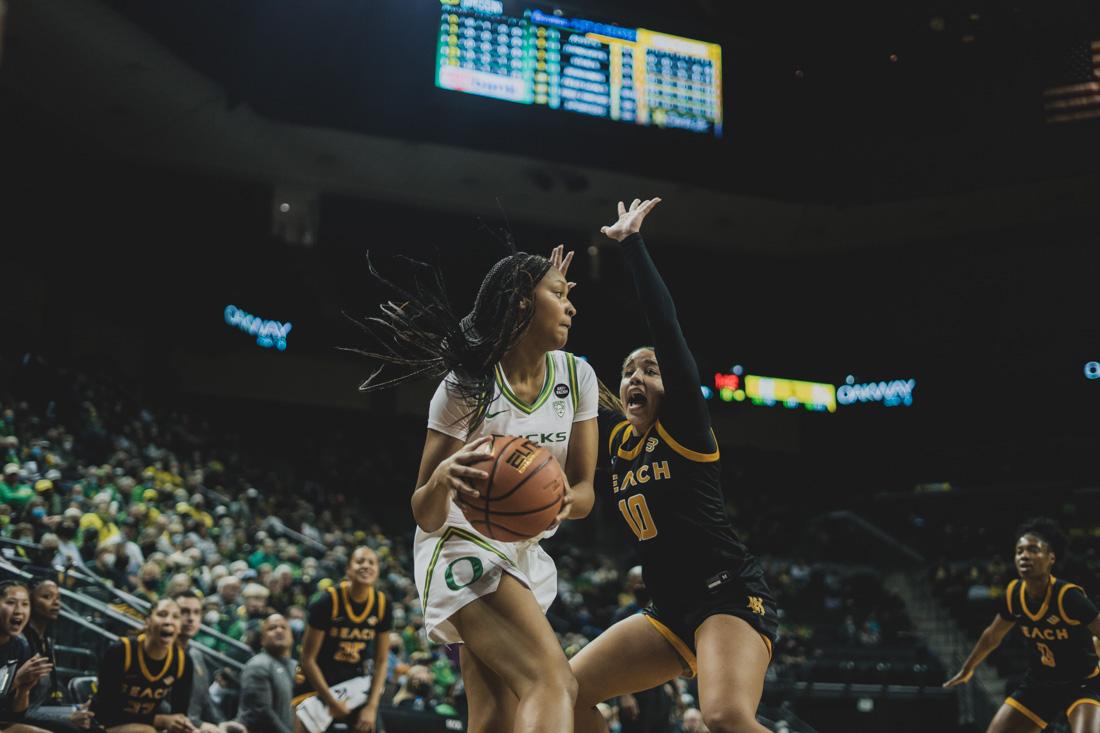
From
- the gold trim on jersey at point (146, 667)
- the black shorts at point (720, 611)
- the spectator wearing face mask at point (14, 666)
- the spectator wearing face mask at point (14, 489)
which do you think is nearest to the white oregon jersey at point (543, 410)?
the black shorts at point (720, 611)

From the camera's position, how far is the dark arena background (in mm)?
14391

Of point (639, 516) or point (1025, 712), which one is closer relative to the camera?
point (639, 516)

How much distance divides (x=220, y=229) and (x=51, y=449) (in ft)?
25.1

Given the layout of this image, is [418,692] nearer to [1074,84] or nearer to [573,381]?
[573,381]

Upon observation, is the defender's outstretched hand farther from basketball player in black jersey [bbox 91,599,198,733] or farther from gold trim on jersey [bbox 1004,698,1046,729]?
gold trim on jersey [bbox 1004,698,1046,729]

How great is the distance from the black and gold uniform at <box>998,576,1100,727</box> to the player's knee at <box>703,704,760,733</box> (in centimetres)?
418

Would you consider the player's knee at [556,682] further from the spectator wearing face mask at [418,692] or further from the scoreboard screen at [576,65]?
the scoreboard screen at [576,65]

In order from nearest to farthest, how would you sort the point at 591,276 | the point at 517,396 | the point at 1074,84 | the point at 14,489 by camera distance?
the point at 517,396 → the point at 14,489 → the point at 1074,84 → the point at 591,276

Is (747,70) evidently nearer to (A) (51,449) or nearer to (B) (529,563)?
(A) (51,449)

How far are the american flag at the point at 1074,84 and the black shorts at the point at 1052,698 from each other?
1364 cm

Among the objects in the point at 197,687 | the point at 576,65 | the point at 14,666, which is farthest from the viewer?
the point at 576,65

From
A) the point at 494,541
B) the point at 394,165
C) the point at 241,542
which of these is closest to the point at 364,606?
the point at 494,541

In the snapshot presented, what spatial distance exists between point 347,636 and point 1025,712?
4.33 metres

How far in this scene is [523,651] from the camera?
11.4ft
